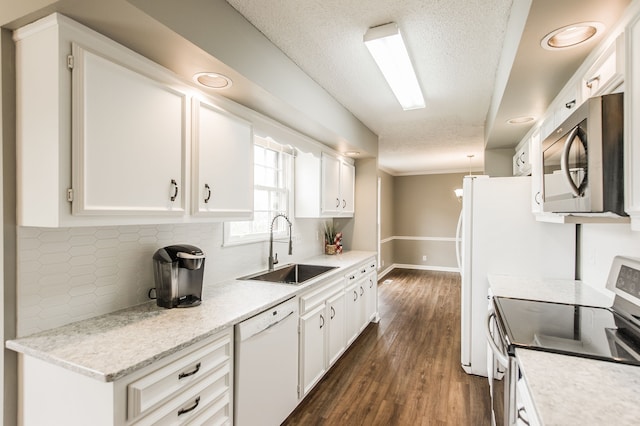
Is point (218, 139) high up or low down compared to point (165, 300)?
up

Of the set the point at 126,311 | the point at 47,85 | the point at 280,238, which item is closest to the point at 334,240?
the point at 280,238

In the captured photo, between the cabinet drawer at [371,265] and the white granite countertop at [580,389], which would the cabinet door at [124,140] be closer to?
the white granite countertop at [580,389]

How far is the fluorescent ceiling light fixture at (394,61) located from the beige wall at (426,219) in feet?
16.9

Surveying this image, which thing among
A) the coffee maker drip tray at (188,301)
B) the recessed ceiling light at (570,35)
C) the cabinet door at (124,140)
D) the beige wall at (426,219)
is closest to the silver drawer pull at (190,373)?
the coffee maker drip tray at (188,301)

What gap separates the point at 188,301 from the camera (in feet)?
5.80

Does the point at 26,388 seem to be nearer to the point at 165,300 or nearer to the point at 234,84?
the point at 165,300

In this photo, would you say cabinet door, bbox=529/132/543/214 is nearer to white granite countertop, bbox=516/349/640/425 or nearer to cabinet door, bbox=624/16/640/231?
cabinet door, bbox=624/16/640/231

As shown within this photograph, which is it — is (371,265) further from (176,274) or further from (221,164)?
(176,274)

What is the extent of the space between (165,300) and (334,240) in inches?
101

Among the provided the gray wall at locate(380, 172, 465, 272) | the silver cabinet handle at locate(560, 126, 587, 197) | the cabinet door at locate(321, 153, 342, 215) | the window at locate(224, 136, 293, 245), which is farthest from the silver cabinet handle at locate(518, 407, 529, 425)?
the gray wall at locate(380, 172, 465, 272)

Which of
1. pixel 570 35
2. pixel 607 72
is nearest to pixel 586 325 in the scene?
pixel 607 72

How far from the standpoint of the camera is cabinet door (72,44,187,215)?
1254mm

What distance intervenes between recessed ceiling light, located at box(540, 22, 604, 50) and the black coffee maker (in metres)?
1.96

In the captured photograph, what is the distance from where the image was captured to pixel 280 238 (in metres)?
3.22
